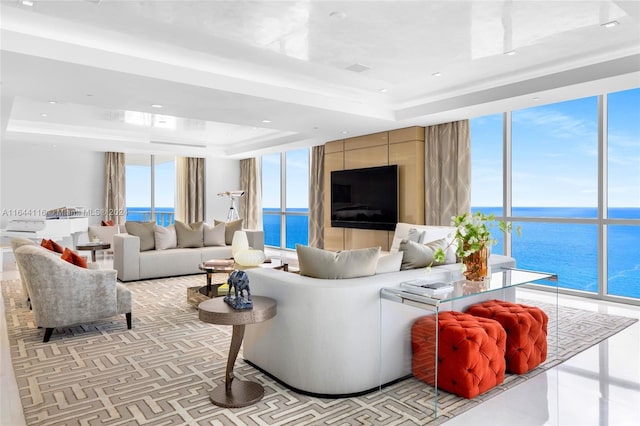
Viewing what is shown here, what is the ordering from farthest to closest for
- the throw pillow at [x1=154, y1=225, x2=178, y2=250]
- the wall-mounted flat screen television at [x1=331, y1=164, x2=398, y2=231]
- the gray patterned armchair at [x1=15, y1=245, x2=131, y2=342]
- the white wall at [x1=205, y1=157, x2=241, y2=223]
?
1. the white wall at [x1=205, y1=157, x2=241, y2=223]
2. the wall-mounted flat screen television at [x1=331, y1=164, x2=398, y2=231]
3. the throw pillow at [x1=154, y1=225, x2=178, y2=250]
4. the gray patterned armchair at [x1=15, y1=245, x2=131, y2=342]

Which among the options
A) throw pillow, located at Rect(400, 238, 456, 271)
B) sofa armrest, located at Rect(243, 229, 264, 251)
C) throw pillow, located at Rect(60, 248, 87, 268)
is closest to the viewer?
throw pillow, located at Rect(400, 238, 456, 271)

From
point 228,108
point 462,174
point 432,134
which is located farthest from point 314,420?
point 432,134

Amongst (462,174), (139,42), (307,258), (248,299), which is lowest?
(248,299)

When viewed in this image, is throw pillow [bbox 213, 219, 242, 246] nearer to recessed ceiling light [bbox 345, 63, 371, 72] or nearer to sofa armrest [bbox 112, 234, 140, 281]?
sofa armrest [bbox 112, 234, 140, 281]

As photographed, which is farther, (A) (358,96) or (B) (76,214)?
(B) (76,214)

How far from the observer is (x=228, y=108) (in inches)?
220

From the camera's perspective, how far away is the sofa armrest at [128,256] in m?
6.25

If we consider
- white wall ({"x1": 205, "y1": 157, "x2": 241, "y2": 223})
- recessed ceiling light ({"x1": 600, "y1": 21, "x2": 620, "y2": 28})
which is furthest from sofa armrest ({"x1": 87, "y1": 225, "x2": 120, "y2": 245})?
recessed ceiling light ({"x1": 600, "y1": 21, "x2": 620, "y2": 28})

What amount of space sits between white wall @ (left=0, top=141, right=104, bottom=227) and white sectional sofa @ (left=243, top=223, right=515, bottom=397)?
8.68 metres

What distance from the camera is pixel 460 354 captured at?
2596 mm

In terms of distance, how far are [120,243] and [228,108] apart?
2657 mm

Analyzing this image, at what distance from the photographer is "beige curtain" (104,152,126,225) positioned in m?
10.1

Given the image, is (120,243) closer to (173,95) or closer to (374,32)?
(173,95)

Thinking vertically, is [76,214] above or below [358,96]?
below
